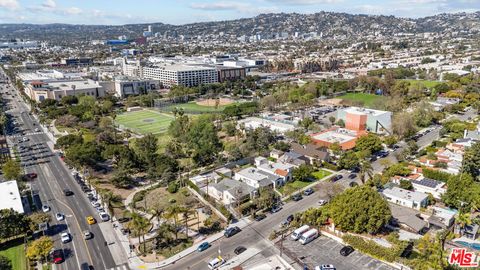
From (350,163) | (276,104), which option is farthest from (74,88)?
(350,163)

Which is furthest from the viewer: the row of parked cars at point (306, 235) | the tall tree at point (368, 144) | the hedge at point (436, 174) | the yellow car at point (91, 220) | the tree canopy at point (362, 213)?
the tall tree at point (368, 144)

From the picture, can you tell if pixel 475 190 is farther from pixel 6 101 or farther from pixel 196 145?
pixel 6 101

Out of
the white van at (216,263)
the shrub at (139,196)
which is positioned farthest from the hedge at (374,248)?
the shrub at (139,196)

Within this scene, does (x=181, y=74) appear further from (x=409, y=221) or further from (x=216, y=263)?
(x=409, y=221)

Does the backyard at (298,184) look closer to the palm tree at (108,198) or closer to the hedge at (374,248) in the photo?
the hedge at (374,248)

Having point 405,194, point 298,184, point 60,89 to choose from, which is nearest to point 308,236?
point 298,184

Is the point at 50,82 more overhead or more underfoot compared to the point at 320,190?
more overhead

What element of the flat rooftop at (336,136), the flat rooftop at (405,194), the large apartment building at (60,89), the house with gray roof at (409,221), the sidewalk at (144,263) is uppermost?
the large apartment building at (60,89)
